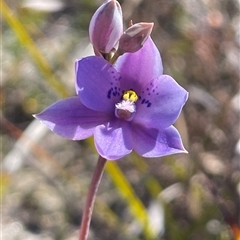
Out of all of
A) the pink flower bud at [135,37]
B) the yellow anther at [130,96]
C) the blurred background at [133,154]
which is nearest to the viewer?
the pink flower bud at [135,37]

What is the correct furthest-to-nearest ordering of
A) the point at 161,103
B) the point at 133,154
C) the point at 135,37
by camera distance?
the point at 133,154 → the point at 161,103 → the point at 135,37

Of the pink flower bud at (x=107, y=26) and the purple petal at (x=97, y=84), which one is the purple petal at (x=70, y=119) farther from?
the pink flower bud at (x=107, y=26)

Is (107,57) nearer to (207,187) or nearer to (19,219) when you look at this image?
(207,187)

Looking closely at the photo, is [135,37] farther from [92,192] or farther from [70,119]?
[92,192]

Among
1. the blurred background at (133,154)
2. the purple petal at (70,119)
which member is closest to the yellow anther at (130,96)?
the purple petal at (70,119)

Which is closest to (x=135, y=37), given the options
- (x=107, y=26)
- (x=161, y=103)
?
(x=107, y=26)
